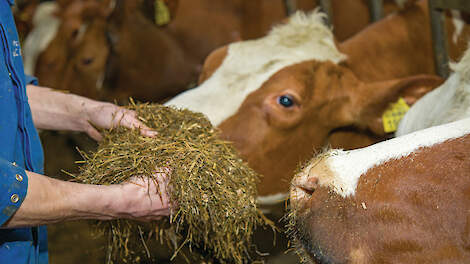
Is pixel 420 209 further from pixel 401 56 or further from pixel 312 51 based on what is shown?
pixel 401 56

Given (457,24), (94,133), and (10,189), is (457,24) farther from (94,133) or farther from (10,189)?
(10,189)

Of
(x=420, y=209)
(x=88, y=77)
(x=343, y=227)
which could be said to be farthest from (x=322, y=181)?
(x=88, y=77)

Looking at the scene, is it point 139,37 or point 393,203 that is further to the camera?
point 139,37

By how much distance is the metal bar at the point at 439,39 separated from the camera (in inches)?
118

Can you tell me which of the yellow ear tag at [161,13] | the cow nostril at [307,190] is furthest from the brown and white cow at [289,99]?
the yellow ear tag at [161,13]

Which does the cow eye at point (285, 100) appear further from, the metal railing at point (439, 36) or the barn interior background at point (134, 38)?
the barn interior background at point (134, 38)

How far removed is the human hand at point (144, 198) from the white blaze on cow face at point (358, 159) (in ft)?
1.57

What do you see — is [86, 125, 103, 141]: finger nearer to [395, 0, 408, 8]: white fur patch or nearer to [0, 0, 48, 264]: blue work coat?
[0, 0, 48, 264]: blue work coat

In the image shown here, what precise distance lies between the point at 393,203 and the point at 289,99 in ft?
4.42

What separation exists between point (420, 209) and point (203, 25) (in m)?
3.87

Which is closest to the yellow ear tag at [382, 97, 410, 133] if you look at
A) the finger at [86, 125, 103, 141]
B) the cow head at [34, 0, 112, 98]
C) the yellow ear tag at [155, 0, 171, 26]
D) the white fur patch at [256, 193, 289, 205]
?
the white fur patch at [256, 193, 289, 205]

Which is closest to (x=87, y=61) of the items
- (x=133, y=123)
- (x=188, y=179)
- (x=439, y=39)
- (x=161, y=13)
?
(x=161, y=13)

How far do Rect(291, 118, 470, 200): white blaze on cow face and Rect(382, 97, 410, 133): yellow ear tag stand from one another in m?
1.17

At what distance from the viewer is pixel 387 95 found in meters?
2.62
